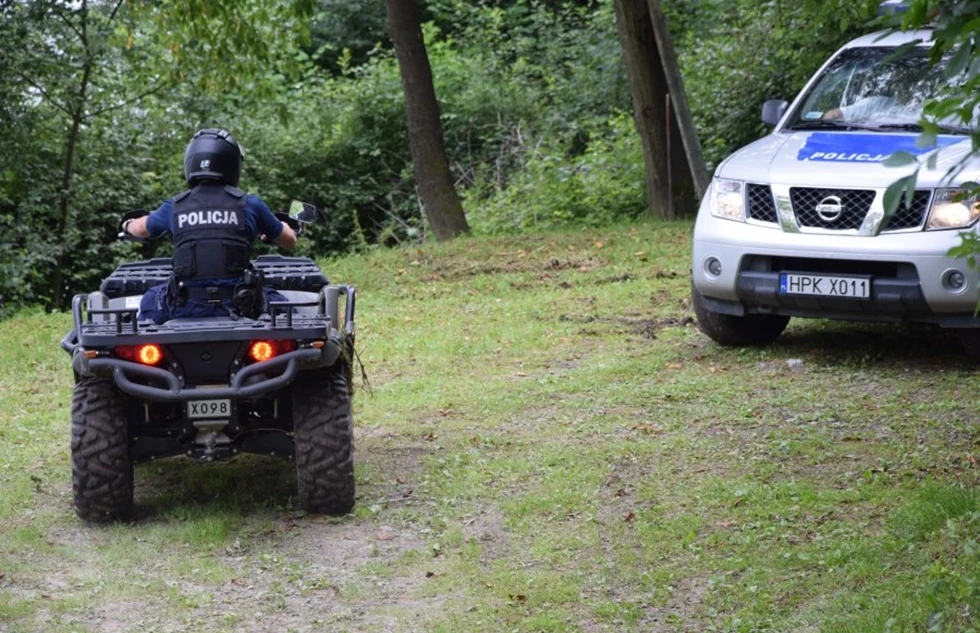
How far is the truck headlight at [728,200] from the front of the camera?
9.24 meters

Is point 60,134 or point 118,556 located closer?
point 118,556

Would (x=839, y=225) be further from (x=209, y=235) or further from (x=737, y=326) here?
(x=209, y=235)

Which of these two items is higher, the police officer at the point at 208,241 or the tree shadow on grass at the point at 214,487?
the police officer at the point at 208,241

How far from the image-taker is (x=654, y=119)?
16469 millimetres

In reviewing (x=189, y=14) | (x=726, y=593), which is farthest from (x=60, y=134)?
(x=726, y=593)

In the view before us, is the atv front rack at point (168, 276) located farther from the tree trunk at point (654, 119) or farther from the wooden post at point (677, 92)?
the tree trunk at point (654, 119)

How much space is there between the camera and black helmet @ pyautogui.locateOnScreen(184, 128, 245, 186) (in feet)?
22.6

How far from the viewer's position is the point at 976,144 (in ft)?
12.3

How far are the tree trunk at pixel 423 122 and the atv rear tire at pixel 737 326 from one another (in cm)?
737

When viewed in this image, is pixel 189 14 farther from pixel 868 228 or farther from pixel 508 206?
pixel 868 228

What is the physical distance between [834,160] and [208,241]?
159 inches

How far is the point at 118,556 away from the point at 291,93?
19396 millimetres

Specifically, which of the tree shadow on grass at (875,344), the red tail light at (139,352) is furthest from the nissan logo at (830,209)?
the red tail light at (139,352)

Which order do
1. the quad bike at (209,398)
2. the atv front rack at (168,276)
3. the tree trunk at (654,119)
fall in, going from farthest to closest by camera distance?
1. the tree trunk at (654,119)
2. the atv front rack at (168,276)
3. the quad bike at (209,398)
